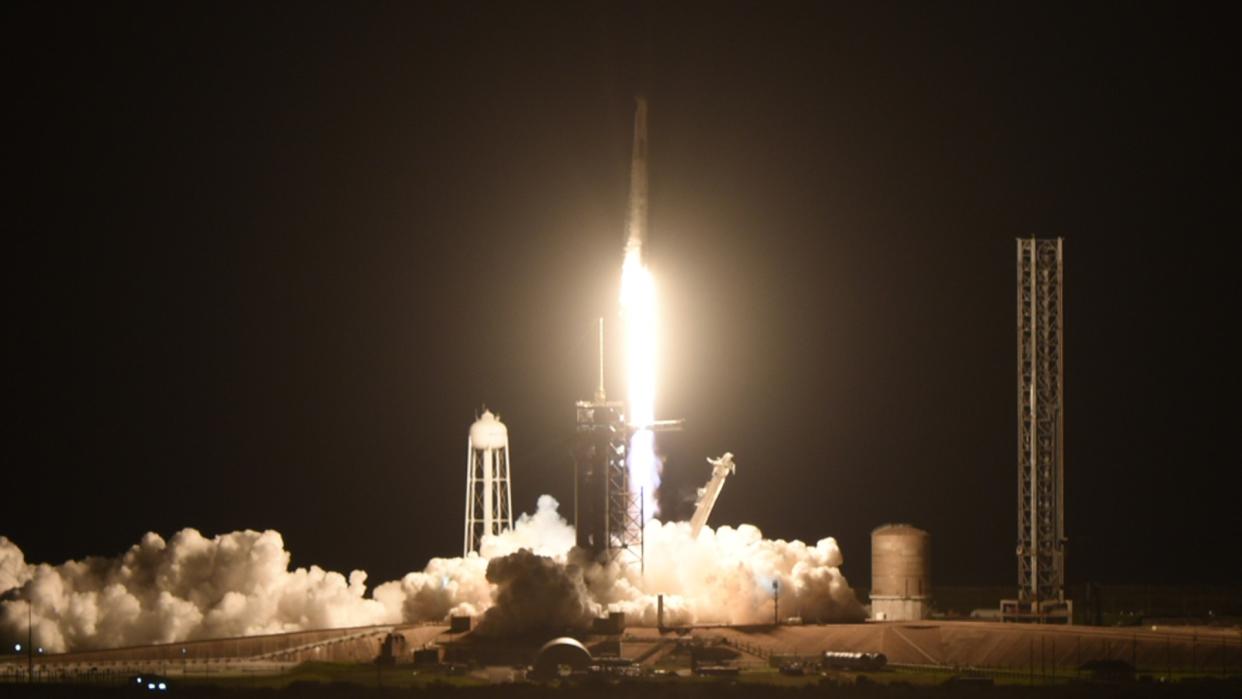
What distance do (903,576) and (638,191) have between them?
18743mm

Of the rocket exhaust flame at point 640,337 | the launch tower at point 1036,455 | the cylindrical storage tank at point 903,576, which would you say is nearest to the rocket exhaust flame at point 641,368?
the rocket exhaust flame at point 640,337

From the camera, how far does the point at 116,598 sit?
94.4 metres

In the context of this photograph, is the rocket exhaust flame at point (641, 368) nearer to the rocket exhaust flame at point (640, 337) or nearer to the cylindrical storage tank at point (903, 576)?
the rocket exhaust flame at point (640, 337)

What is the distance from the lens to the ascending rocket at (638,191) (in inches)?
3671

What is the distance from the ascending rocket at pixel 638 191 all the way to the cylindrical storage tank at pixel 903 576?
15599mm

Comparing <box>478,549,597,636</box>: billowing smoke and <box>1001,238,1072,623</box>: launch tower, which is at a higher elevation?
<box>1001,238,1072,623</box>: launch tower

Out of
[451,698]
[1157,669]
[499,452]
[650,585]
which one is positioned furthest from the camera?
[499,452]

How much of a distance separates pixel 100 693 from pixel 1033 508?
36.3 metres

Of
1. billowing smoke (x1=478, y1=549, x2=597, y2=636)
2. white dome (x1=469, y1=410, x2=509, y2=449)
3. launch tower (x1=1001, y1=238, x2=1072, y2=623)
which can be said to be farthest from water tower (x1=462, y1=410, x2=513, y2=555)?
launch tower (x1=1001, y1=238, x2=1072, y2=623)

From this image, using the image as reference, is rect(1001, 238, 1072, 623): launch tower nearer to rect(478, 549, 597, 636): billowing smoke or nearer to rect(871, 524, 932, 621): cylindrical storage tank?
rect(871, 524, 932, 621): cylindrical storage tank

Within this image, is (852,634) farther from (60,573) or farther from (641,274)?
(60,573)

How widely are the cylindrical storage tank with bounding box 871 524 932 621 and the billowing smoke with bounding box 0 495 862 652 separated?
9.69 ft

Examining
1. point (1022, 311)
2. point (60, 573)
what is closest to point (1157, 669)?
point (1022, 311)

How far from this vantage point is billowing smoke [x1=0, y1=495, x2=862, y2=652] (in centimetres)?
8975
